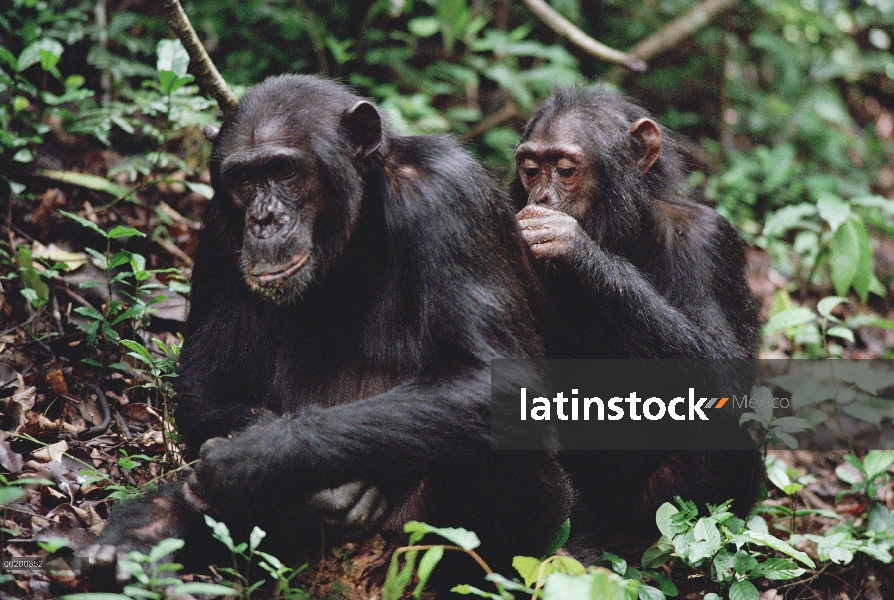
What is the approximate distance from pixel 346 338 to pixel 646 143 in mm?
2654

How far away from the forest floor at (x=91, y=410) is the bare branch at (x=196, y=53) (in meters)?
1.17

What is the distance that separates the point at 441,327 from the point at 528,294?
2.28 ft

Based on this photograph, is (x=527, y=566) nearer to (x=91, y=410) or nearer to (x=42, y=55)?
(x=91, y=410)

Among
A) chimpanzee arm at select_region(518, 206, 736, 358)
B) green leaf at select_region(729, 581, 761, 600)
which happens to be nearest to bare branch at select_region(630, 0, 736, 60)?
chimpanzee arm at select_region(518, 206, 736, 358)

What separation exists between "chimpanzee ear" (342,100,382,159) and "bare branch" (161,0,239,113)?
1.02 metres

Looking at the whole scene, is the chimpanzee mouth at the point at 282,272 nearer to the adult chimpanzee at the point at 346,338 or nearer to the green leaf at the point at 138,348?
the adult chimpanzee at the point at 346,338

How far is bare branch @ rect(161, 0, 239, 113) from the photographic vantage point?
5.69 m

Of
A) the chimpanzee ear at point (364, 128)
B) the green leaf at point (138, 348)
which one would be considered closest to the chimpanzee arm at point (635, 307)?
the chimpanzee ear at point (364, 128)

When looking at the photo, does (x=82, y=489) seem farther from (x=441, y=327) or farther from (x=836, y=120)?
(x=836, y=120)

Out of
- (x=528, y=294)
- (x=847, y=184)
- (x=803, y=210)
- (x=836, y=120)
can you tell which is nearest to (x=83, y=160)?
(x=528, y=294)

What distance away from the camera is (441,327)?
14.7 ft

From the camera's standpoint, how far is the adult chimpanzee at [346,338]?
4.27 m

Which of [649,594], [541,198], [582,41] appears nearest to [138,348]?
[541,198]

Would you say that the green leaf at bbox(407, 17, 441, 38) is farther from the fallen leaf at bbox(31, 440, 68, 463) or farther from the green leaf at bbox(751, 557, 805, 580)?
the green leaf at bbox(751, 557, 805, 580)
